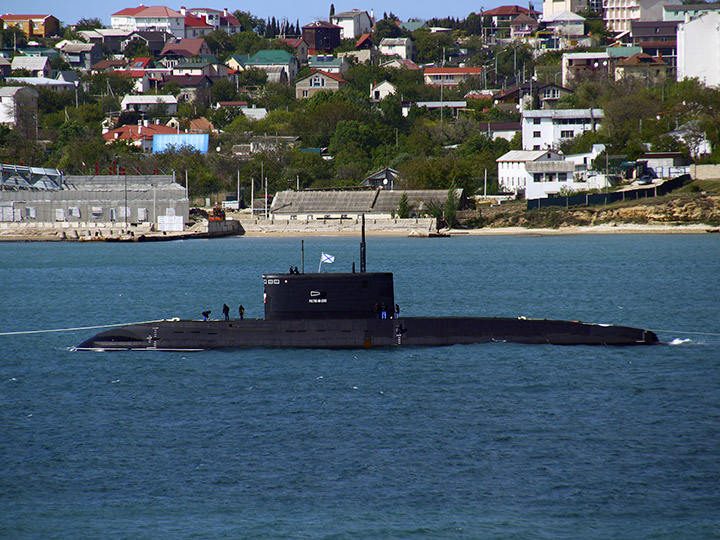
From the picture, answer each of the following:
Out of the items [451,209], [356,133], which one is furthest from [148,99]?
[451,209]

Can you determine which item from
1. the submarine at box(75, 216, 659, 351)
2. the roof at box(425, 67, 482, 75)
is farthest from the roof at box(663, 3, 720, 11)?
the submarine at box(75, 216, 659, 351)

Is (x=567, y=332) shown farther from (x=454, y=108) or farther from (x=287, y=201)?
(x=454, y=108)

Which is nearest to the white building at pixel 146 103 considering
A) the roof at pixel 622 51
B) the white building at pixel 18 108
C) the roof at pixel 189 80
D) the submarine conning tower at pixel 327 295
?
the roof at pixel 189 80

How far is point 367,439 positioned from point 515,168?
298ft

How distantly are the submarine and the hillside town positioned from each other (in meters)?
64.8

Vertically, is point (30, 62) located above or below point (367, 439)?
above

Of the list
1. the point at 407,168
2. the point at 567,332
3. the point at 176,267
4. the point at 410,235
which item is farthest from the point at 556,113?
the point at 567,332

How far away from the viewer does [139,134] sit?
139m

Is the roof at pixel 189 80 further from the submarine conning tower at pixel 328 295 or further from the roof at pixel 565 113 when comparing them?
the submarine conning tower at pixel 328 295

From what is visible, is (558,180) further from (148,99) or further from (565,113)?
(148,99)

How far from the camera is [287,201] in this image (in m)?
108

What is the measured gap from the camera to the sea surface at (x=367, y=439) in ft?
62.6

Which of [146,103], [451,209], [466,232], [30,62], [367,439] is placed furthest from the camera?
[30,62]

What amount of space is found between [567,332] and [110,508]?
20.4m
